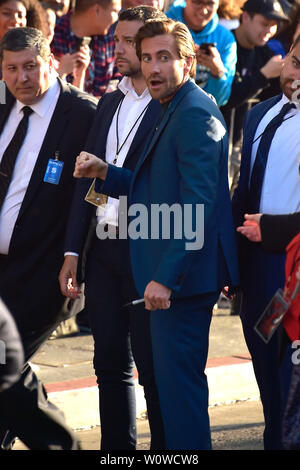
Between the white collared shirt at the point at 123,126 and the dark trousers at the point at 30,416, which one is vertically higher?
the white collared shirt at the point at 123,126

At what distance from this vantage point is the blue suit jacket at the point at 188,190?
4703 mm

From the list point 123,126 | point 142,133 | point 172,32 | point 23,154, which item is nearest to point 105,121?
point 123,126

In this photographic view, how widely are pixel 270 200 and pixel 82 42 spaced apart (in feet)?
10.8

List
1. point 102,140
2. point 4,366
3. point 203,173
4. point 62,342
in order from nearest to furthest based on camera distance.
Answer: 1. point 4,366
2. point 203,173
3. point 102,140
4. point 62,342

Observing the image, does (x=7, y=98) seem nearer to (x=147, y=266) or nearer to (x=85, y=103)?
(x=85, y=103)

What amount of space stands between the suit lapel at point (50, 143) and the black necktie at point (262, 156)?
1.16m

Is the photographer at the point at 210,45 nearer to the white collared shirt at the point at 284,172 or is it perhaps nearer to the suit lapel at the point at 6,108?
the suit lapel at the point at 6,108

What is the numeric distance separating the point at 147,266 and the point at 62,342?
305 cm

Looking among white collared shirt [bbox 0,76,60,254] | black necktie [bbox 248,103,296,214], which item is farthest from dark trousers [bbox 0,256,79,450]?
black necktie [bbox 248,103,296,214]

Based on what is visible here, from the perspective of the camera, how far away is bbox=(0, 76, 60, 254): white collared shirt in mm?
5645

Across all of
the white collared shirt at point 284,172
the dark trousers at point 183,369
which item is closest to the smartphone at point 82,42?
the white collared shirt at point 284,172

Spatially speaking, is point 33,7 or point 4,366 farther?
point 33,7

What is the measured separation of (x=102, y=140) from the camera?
216 inches

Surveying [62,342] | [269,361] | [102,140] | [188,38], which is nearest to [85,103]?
[102,140]
